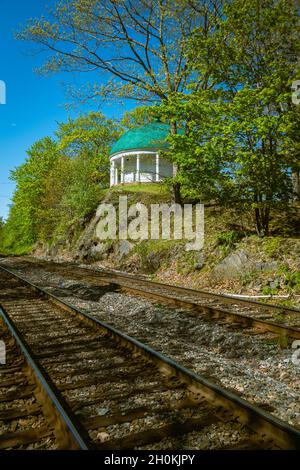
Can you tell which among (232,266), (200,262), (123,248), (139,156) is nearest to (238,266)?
(232,266)

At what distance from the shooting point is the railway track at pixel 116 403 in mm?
3236

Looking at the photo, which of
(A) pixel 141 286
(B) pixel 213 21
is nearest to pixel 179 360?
(A) pixel 141 286

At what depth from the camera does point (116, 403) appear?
4043mm

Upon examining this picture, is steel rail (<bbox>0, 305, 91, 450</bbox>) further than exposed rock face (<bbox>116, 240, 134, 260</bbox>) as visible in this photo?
No

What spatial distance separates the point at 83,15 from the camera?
18.6m

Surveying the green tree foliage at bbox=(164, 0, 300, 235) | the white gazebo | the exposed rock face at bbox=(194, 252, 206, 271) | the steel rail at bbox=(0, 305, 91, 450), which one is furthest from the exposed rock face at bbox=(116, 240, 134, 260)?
the steel rail at bbox=(0, 305, 91, 450)

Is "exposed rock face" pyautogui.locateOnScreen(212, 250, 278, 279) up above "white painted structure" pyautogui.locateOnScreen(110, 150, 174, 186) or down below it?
below

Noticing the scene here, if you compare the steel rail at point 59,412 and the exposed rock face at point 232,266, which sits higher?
the exposed rock face at point 232,266

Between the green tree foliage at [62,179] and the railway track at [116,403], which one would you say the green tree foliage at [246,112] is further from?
the green tree foliage at [62,179]

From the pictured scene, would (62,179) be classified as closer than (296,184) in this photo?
No

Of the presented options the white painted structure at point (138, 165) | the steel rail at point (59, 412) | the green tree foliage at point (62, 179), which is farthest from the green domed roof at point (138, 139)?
the steel rail at point (59, 412)

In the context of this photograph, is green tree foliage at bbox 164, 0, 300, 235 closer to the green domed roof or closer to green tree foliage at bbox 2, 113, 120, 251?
green tree foliage at bbox 2, 113, 120, 251

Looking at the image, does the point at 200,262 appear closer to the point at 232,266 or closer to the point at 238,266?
the point at 232,266

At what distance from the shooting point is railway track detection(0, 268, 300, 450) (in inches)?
127
